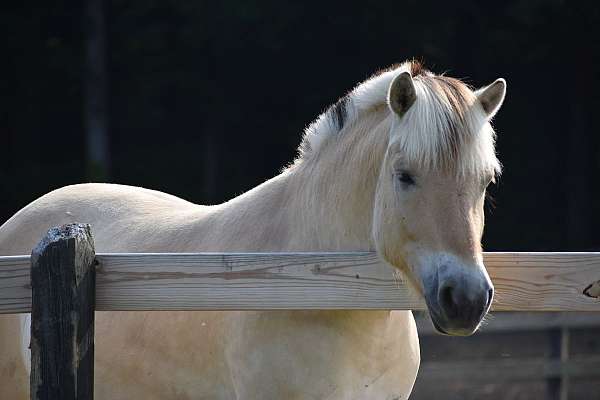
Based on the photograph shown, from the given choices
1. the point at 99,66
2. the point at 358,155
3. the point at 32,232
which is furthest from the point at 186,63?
the point at 358,155

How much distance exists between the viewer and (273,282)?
2695mm

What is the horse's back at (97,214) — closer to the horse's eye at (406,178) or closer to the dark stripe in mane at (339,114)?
the dark stripe in mane at (339,114)

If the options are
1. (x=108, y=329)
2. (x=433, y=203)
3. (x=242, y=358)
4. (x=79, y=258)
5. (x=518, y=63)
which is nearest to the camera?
(x=79, y=258)

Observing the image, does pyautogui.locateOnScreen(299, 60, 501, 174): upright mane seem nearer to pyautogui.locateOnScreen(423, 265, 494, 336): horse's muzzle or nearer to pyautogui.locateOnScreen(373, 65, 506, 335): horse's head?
pyautogui.locateOnScreen(373, 65, 506, 335): horse's head

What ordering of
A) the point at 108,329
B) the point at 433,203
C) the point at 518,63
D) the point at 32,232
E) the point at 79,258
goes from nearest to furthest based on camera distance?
1. the point at 79,258
2. the point at 433,203
3. the point at 108,329
4. the point at 32,232
5. the point at 518,63

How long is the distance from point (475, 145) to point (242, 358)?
3.63 ft

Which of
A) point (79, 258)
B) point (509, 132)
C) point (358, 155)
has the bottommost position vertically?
point (509, 132)

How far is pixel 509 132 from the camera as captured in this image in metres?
18.1

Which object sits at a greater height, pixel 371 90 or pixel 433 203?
pixel 371 90

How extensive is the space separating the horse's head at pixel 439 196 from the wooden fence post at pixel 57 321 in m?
1.00

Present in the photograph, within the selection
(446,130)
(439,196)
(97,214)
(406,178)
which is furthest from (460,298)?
(97,214)

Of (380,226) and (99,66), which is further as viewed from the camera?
(99,66)

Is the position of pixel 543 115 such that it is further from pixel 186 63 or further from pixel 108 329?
pixel 108 329

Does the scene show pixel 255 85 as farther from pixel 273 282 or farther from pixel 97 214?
pixel 273 282
